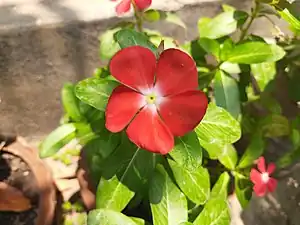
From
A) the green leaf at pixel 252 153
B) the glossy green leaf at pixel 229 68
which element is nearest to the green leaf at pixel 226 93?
the glossy green leaf at pixel 229 68

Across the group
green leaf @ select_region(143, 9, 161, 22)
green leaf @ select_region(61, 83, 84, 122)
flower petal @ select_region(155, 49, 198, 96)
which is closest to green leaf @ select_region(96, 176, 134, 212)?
green leaf @ select_region(61, 83, 84, 122)

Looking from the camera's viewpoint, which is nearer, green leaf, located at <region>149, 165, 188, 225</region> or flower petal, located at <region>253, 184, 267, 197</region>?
green leaf, located at <region>149, 165, 188, 225</region>

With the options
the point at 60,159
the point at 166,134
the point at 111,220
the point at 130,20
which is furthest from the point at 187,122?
the point at 60,159

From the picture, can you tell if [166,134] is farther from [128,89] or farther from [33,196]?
[33,196]

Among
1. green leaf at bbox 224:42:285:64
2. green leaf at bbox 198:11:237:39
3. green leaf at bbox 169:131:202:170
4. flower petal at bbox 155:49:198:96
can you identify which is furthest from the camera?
green leaf at bbox 198:11:237:39

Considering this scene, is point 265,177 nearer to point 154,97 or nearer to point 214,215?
point 214,215

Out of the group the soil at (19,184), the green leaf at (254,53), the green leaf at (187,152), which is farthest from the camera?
the soil at (19,184)

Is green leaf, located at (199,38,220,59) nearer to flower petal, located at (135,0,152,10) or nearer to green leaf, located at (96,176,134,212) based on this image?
flower petal, located at (135,0,152,10)

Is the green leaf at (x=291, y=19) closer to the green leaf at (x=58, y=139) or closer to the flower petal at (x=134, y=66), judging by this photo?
the flower petal at (x=134, y=66)
